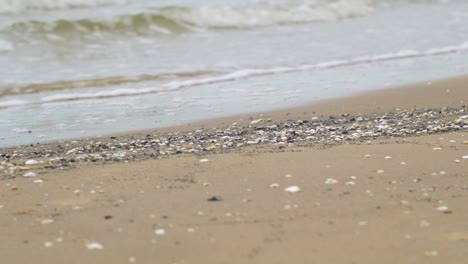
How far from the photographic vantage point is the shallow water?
924 cm

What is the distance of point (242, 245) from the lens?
384cm

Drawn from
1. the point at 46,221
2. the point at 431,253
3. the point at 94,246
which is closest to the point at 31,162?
the point at 46,221

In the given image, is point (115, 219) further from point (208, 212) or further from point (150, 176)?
point (150, 176)

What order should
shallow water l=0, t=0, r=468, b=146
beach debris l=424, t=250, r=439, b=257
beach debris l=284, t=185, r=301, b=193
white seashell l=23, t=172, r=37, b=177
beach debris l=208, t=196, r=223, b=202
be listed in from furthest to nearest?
shallow water l=0, t=0, r=468, b=146
white seashell l=23, t=172, r=37, b=177
beach debris l=284, t=185, r=301, b=193
beach debris l=208, t=196, r=223, b=202
beach debris l=424, t=250, r=439, b=257

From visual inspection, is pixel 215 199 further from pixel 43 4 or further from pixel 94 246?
pixel 43 4

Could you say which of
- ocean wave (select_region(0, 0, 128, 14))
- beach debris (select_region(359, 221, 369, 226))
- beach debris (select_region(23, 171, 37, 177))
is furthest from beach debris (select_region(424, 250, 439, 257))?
ocean wave (select_region(0, 0, 128, 14))

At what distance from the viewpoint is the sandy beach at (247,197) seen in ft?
12.5

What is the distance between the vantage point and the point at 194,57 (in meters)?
13.8

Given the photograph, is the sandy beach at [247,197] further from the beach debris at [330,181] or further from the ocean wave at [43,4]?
the ocean wave at [43,4]

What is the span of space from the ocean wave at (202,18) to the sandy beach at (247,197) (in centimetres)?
1046

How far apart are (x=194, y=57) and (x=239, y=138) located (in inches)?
281

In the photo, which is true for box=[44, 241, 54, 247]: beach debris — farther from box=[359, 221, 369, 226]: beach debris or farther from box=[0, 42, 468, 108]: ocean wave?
box=[0, 42, 468, 108]: ocean wave

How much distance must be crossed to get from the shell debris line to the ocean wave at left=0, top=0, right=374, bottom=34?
10.1 metres

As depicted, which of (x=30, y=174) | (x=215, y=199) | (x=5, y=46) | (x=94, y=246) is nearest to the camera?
(x=94, y=246)
